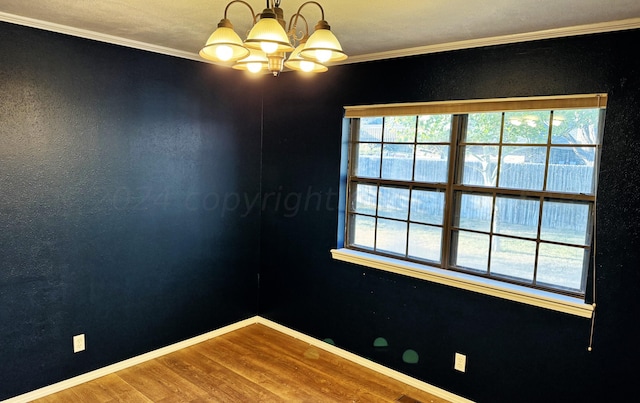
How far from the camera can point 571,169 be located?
8.93ft

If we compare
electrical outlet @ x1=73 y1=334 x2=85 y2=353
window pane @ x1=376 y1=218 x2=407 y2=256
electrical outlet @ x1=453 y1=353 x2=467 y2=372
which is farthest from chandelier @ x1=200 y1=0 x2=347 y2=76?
electrical outlet @ x1=73 y1=334 x2=85 y2=353

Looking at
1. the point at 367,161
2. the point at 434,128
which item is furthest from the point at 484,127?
the point at 367,161

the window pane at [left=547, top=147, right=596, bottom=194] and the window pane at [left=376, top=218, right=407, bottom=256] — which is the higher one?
the window pane at [left=547, top=147, right=596, bottom=194]

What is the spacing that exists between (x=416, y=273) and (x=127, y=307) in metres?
2.22

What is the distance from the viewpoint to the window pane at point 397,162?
344 cm

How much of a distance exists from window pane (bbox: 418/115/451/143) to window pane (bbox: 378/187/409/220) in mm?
435

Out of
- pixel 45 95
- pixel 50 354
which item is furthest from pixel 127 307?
pixel 45 95

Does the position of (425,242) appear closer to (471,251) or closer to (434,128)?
(471,251)

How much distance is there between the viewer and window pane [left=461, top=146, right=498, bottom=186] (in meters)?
3.02

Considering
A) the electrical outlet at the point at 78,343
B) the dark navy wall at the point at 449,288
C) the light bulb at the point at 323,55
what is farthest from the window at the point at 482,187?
the electrical outlet at the point at 78,343

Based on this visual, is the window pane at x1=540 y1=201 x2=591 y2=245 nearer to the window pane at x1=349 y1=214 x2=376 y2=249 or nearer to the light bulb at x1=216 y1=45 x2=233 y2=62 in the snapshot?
the window pane at x1=349 y1=214 x2=376 y2=249

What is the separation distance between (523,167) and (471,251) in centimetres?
68

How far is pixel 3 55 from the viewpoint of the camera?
2717mm

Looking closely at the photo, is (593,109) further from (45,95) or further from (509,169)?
(45,95)
